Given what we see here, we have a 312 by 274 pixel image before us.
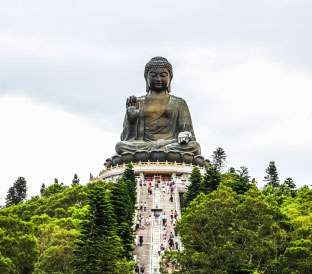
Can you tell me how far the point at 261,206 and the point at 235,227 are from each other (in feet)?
3.73

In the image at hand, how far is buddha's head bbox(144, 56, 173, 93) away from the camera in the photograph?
4375cm

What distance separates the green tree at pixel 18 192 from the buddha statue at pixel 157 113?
28.8 ft

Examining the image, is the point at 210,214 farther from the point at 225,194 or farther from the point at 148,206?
the point at 148,206

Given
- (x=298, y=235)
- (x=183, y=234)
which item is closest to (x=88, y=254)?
(x=183, y=234)

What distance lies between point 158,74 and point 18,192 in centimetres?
1390

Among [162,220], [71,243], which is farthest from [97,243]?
[162,220]

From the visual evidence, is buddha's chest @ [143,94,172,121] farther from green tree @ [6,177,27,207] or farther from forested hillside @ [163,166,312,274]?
forested hillside @ [163,166,312,274]

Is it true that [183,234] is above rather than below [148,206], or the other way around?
below

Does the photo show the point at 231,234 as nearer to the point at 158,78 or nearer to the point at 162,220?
the point at 162,220

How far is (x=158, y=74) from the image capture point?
144ft

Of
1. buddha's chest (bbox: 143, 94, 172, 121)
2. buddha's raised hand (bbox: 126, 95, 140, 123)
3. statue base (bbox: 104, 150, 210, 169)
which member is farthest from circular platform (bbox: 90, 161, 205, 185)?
buddha's chest (bbox: 143, 94, 172, 121)

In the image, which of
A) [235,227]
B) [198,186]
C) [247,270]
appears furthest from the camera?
[198,186]

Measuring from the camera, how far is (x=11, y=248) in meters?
18.3

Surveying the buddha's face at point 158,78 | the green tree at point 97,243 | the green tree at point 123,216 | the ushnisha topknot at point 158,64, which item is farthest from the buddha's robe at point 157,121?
the green tree at point 97,243
